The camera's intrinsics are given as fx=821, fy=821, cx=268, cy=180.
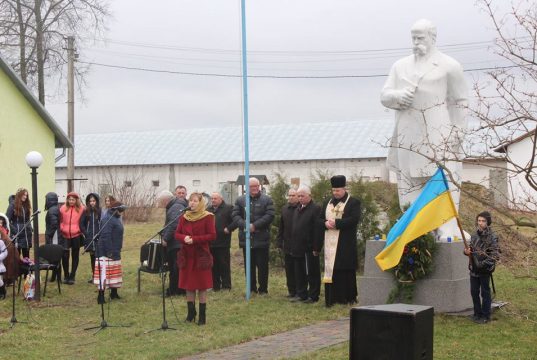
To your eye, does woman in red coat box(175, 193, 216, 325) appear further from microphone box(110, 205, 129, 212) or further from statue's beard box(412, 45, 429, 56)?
statue's beard box(412, 45, 429, 56)

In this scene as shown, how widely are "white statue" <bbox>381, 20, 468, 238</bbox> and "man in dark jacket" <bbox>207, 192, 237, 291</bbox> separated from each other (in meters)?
3.46

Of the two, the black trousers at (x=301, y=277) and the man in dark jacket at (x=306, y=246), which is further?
the black trousers at (x=301, y=277)

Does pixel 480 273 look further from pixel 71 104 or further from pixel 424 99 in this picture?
pixel 71 104

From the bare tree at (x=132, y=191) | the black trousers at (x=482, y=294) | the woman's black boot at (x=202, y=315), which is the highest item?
the bare tree at (x=132, y=191)

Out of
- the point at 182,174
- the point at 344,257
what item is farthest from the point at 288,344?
the point at 182,174

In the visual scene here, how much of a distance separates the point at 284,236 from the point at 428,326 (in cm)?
746

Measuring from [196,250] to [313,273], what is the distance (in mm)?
2417

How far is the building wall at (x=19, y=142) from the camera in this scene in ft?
81.2

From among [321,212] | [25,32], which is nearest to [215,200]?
[321,212]

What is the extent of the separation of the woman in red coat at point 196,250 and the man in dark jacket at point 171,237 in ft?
7.49

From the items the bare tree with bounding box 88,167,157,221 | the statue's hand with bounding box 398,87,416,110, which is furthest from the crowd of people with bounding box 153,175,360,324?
the bare tree with bounding box 88,167,157,221

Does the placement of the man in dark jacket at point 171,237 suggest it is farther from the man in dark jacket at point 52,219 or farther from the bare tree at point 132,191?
the bare tree at point 132,191

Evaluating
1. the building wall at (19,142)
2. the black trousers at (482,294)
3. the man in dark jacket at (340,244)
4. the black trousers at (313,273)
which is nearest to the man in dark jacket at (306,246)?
the black trousers at (313,273)

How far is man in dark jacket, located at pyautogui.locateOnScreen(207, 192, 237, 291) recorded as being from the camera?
43.5 feet
